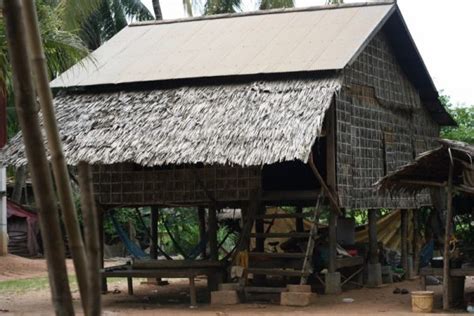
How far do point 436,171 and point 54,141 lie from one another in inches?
395

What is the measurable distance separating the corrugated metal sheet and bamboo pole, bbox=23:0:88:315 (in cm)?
1032

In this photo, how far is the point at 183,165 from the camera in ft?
41.6

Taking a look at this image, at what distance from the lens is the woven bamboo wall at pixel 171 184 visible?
40.2 feet

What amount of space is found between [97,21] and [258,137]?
15521 mm

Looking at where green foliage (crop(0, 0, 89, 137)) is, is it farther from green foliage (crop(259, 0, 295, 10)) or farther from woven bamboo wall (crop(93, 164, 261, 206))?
green foliage (crop(259, 0, 295, 10))

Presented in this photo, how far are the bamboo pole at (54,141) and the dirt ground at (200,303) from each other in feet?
30.0

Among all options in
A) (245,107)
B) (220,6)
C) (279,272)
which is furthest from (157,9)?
(279,272)

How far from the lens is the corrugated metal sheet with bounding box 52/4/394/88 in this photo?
12.5 metres

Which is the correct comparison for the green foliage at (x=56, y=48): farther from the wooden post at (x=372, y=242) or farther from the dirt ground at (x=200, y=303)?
the wooden post at (x=372, y=242)

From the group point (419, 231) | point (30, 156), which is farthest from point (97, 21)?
point (30, 156)

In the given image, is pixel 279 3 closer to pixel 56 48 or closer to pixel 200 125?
pixel 200 125

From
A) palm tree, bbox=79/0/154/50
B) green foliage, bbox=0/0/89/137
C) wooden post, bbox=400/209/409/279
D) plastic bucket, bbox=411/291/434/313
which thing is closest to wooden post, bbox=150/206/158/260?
green foliage, bbox=0/0/89/137

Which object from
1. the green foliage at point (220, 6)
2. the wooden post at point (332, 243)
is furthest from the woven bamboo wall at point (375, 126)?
the green foliage at point (220, 6)

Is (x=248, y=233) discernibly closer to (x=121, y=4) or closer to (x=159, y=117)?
(x=159, y=117)
